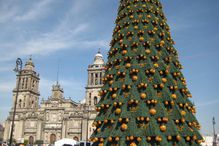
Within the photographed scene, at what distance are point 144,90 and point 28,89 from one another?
58.3m

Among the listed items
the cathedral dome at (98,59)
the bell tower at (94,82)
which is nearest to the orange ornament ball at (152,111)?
the bell tower at (94,82)

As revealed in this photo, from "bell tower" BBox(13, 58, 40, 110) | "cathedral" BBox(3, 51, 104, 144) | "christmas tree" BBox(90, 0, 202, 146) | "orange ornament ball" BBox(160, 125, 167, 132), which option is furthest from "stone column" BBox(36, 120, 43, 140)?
"orange ornament ball" BBox(160, 125, 167, 132)

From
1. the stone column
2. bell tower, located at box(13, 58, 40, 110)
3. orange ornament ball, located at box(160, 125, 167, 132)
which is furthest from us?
bell tower, located at box(13, 58, 40, 110)

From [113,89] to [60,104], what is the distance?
5233 cm

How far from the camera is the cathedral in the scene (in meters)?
55.4

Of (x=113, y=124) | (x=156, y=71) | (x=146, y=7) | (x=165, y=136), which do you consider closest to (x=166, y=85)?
(x=156, y=71)

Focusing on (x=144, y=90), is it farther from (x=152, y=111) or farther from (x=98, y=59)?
(x=98, y=59)

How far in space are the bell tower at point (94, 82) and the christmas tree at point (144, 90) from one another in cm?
4689

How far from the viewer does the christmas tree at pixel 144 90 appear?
6.72 metres

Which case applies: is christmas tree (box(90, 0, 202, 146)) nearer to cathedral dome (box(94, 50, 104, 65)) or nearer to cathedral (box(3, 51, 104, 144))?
cathedral (box(3, 51, 104, 144))

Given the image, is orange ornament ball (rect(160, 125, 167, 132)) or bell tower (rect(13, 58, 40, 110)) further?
bell tower (rect(13, 58, 40, 110))

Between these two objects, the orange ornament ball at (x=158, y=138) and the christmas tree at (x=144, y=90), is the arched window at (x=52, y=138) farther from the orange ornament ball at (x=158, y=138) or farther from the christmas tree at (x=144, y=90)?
the orange ornament ball at (x=158, y=138)

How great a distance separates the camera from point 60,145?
2591 cm

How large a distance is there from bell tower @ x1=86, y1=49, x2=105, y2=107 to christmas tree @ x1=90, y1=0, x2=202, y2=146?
46892 millimetres
